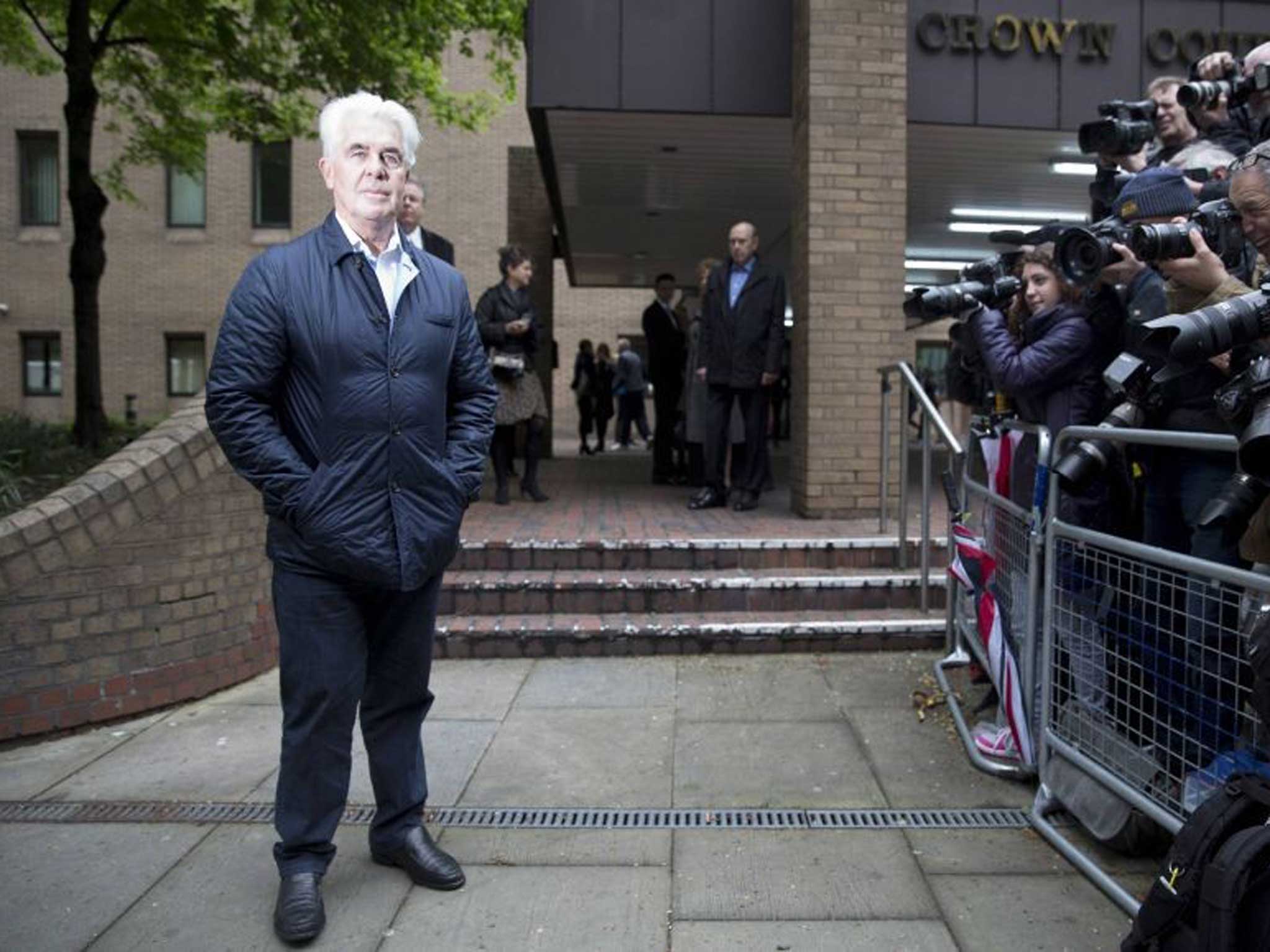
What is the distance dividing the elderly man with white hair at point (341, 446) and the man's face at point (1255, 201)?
1926 mm

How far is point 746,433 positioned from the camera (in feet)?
23.9

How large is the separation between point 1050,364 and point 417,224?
3.26 meters

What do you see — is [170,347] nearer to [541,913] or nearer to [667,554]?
[667,554]

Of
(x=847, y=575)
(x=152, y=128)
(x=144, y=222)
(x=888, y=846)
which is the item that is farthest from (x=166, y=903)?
(x=144, y=222)

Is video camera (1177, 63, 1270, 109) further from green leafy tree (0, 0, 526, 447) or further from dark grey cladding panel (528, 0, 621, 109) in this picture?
green leafy tree (0, 0, 526, 447)

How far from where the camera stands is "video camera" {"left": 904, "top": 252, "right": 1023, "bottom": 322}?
4.09 metres

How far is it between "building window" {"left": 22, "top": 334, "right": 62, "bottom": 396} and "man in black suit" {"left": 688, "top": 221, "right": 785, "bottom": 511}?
21587 mm

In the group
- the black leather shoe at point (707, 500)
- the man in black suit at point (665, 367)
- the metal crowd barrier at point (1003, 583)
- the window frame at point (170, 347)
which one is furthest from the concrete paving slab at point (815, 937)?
the window frame at point (170, 347)

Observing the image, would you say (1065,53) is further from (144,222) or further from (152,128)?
(144,222)

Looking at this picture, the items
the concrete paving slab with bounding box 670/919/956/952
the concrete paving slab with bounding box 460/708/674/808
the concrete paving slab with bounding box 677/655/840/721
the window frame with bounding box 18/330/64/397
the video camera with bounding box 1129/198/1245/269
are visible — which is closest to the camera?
the concrete paving slab with bounding box 670/919/956/952

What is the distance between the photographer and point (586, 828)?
3404 mm

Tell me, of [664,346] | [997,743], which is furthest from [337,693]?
[664,346]

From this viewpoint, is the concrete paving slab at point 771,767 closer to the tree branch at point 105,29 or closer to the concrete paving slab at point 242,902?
the concrete paving slab at point 242,902

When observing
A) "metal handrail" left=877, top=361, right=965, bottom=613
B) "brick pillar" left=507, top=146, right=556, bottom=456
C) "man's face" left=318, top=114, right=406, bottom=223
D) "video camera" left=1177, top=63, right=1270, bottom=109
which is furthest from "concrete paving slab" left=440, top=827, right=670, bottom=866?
"brick pillar" left=507, top=146, right=556, bottom=456
